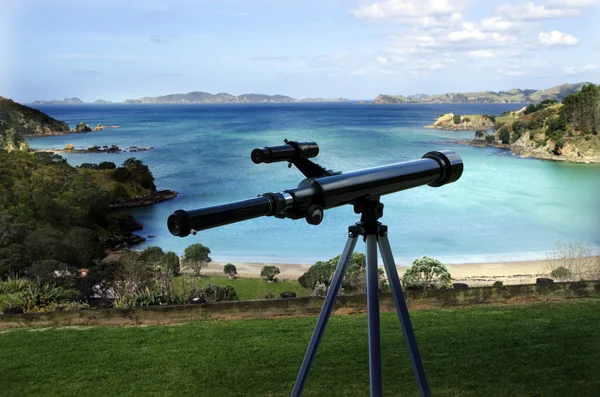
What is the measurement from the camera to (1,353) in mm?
3660

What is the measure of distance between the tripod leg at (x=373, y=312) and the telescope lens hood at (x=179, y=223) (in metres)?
0.65

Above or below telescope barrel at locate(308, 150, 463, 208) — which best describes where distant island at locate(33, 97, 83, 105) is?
above

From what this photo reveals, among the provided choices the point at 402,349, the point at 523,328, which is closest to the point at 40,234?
the point at 402,349

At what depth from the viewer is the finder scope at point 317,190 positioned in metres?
0.83

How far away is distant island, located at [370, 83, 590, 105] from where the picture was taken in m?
11.8

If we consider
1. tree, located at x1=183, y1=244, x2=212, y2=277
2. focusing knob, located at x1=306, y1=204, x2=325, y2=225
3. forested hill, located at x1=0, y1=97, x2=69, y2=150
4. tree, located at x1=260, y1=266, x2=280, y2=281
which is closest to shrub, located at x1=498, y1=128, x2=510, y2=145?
tree, located at x1=260, y1=266, x2=280, y2=281

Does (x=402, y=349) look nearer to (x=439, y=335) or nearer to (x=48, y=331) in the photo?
(x=439, y=335)

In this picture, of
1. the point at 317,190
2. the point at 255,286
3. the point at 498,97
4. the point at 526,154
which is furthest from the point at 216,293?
the point at 498,97


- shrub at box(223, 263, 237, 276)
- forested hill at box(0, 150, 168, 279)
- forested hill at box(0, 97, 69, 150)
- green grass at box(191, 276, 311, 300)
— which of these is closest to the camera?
forested hill at box(0, 150, 168, 279)

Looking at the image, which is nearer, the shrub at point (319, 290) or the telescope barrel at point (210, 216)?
the telescope barrel at point (210, 216)

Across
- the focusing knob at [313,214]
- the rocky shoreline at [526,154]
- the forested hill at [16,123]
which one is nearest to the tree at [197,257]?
the forested hill at [16,123]

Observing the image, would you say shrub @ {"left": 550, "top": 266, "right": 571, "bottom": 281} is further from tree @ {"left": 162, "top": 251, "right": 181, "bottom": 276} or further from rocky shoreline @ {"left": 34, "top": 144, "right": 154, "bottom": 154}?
rocky shoreline @ {"left": 34, "top": 144, "right": 154, "bottom": 154}

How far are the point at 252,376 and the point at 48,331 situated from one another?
1705 millimetres

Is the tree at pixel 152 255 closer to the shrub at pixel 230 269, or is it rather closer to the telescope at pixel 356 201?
the shrub at pixel 230 269
